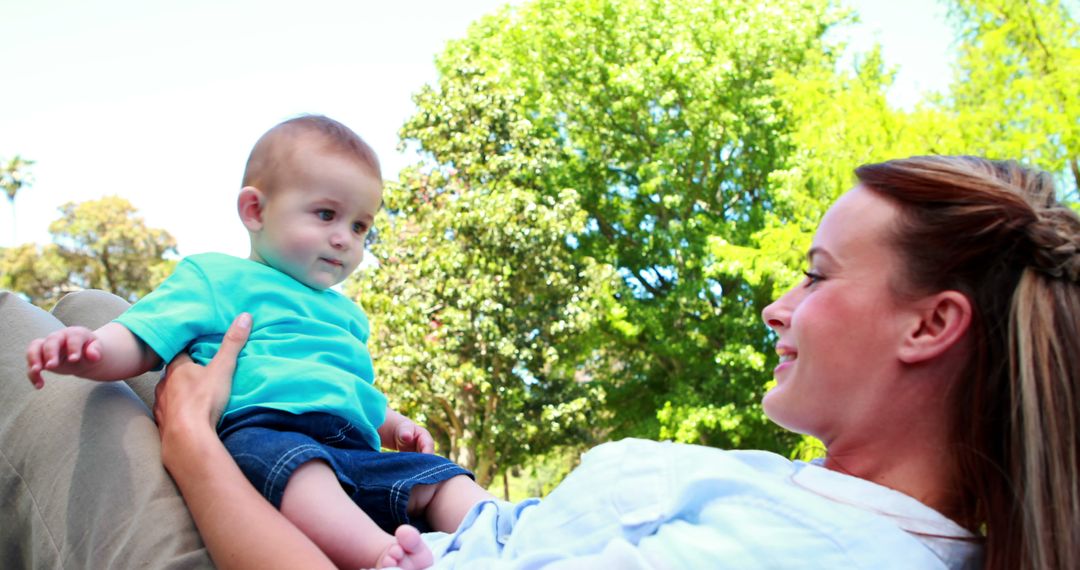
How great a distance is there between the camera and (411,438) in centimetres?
254

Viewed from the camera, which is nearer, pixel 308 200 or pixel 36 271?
pixel 308 200

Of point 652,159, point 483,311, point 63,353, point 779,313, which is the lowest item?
point 483,311

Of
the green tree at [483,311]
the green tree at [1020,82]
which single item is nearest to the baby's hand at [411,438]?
the green tree at [1020,82]

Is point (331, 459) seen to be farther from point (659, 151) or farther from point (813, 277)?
point (659, 151)

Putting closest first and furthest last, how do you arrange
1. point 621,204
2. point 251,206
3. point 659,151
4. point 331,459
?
1. point 331,459
2. point 251,206
3. point 659,151
4. point 621,204

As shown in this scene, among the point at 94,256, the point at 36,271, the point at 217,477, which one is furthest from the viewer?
the point at 94,256

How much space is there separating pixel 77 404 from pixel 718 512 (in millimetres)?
1326

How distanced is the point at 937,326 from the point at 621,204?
18.1 m

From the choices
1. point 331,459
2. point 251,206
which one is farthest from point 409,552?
point 251,206

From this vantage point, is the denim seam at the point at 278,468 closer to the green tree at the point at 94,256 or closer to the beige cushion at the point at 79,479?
the beige cushion at the point at 79,479

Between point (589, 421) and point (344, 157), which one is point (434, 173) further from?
point (344, 157)

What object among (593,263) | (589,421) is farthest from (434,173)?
(589,421)

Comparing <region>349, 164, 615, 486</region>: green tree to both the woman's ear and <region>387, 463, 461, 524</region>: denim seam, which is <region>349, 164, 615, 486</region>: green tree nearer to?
<region>387, 463, 461, 524</region>: denim seam

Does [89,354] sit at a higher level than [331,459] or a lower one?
higher
